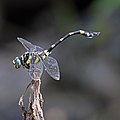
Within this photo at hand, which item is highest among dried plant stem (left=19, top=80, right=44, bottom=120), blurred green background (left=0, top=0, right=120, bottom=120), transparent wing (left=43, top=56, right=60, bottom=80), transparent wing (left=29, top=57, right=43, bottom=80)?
blurred green background (left=0, top=0, right=120, bottom=120)

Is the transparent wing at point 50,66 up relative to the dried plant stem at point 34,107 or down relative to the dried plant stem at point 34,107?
up

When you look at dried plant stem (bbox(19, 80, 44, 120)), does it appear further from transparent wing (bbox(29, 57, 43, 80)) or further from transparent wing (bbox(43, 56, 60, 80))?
transparent wing (bbox(43, 56, 60, 80))

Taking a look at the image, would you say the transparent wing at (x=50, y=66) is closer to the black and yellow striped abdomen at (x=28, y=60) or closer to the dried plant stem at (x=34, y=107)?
the black and yellow striped abdomen at (x=28, y=60)

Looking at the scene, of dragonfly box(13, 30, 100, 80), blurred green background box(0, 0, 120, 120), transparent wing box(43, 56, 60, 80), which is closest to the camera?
dragonfly box(13, 30, 100, 80)

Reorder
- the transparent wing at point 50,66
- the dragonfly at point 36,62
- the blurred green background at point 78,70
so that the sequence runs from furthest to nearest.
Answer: the blurred green background at point 78,70 → the transparent wing at point 50,66 → the dragonfly at point 36,62

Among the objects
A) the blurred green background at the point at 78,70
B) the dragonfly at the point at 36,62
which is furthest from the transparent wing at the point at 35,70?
the blurred green background at the point at 78,70

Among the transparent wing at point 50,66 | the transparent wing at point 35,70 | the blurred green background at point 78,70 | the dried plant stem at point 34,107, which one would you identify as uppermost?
the blurred green background at point 78,70

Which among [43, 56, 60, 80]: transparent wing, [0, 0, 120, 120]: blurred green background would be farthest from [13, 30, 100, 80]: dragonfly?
[0, 0, 120, 120]: blurred green background
